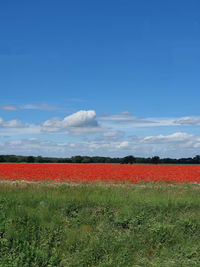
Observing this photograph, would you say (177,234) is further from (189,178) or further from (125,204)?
(189,178)

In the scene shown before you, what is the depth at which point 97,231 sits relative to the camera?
28.9 ft

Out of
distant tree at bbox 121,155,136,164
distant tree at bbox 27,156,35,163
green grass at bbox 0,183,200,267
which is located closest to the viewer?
green grass at bbox 0,183,200,267

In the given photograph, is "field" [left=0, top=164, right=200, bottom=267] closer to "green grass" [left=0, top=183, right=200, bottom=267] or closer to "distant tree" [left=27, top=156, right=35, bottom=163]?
"green grass" [left=0, top=183, right=200, bottom=267]

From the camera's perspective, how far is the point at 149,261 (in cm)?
736

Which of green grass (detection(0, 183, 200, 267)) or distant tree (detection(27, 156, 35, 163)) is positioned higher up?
distant tree (detection(27, 156, 35, 163))

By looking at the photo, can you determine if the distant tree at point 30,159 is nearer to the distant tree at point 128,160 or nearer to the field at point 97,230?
the distant tree at point 128,160

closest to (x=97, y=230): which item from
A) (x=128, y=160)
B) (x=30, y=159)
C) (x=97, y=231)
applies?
(x=97, y=231)

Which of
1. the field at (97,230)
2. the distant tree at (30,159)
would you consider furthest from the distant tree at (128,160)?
the field at (97,230)

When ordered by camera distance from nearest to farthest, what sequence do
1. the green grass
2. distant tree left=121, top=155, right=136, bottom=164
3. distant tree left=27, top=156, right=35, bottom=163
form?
the green grass → distant tree left=121, top=155, right=136, bottom=164 → distant tree left=27, top=156, right=35, bottom=163

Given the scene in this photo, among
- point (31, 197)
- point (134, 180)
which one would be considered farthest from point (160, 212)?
point (134, 180)

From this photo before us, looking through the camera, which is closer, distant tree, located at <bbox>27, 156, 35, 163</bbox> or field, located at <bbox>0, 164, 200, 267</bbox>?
field, located at <bbox>0, 164, 200, 267</bbox>

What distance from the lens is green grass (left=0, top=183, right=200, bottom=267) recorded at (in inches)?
291

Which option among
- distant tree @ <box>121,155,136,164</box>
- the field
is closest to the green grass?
the field

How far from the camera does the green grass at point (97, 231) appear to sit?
7.39 m
